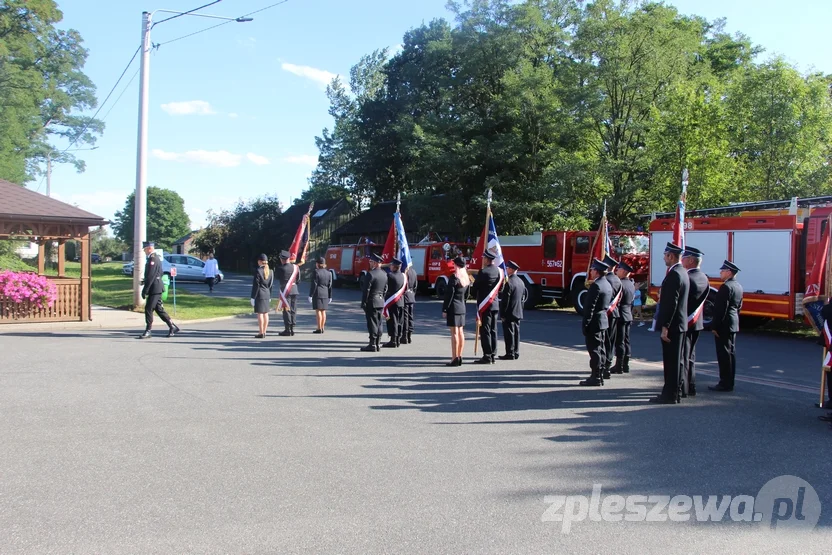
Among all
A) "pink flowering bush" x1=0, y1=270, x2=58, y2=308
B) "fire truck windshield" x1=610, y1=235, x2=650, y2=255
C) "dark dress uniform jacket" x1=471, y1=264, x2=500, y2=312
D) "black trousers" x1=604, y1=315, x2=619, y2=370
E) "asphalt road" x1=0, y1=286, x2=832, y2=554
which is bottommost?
"asphalt road" x1=0, y1=286, x2=832, y2=554

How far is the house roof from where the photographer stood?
16.0 meters

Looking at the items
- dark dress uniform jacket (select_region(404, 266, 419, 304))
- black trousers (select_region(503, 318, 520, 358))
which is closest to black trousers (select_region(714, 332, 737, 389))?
black trousers (select_region(503, 318, 520, 358))

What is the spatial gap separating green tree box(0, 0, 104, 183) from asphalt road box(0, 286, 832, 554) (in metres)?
26.7

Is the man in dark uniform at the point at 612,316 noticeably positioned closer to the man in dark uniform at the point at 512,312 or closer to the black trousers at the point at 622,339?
the black trousers at the point at 622,339

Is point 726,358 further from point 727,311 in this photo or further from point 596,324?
point 596,324

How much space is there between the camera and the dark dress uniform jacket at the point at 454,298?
10.4 m

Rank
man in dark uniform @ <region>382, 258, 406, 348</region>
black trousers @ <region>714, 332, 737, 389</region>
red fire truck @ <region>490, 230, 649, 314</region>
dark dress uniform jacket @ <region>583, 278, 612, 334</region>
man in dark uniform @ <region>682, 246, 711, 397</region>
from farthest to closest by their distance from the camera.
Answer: red fire truck @ <region>490, 230, 649, 314</region> → man in dark uniform @ <region>382, 258, 406, 348</region> → dark dress uniform jacket @ <region>583, 278, 612, 334</region> → black trousers @ <region>714, 332, 737, 389</region> → man in dark uniform @ <region>682, 246, 711, 397</region>

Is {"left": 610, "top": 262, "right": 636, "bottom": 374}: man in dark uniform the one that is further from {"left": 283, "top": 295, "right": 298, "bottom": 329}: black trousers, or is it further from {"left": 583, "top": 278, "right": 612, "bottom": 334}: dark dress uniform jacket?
{"left": 283, "top": 295, "right": 298, "bottom": 329}: black trousers

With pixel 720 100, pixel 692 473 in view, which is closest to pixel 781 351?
pixel 692 473

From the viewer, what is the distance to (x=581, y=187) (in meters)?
26.4

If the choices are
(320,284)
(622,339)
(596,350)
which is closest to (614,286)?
(622,339)

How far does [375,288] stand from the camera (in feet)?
40.6

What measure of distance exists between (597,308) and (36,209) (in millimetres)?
14518

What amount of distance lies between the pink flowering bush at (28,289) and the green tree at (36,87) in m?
16.0
